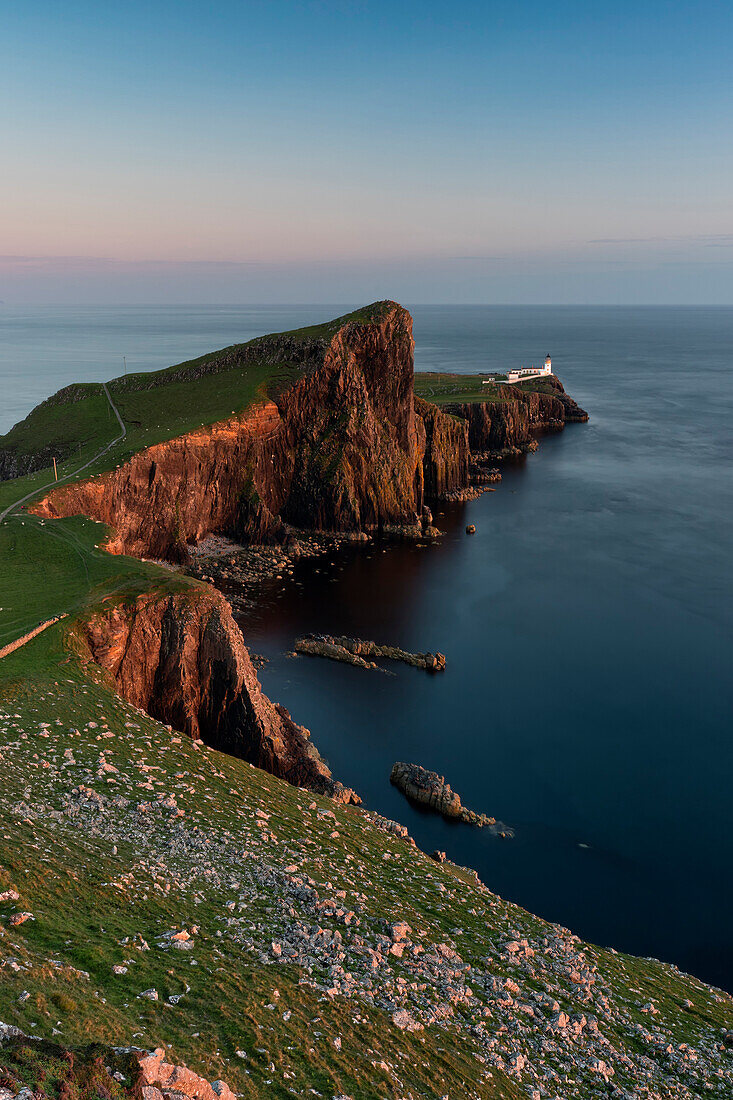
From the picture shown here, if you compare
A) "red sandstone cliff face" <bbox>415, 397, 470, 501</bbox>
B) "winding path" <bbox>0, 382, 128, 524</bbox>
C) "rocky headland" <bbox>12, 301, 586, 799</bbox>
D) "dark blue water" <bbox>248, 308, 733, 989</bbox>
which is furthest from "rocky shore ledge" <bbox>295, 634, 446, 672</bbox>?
"red sandstone cliff face" <bbox>415, 397, 470, 501</bbox>

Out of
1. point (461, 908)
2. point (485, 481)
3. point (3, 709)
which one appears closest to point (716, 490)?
point (485, 481)

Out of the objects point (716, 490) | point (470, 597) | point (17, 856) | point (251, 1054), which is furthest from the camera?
point (716, 490)

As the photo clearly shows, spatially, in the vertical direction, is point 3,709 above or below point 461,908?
above

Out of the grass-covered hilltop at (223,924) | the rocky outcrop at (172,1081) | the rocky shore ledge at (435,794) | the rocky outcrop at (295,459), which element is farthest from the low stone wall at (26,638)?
the rocky outcrop at (295,459)

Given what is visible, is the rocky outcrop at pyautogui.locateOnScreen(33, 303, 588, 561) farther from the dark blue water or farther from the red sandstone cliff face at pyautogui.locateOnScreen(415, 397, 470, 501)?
the dark blue water

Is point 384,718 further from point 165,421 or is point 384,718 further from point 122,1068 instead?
point 165,421

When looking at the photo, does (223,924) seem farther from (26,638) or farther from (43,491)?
(43,491)

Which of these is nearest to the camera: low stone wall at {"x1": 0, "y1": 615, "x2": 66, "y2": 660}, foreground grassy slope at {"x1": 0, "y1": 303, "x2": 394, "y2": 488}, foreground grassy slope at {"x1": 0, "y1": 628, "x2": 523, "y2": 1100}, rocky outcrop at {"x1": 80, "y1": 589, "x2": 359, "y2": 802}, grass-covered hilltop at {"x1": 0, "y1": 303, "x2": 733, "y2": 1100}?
foreground grassy slope at {"x1": 0, "y1": 628, "x2": 523, "y2": 1100}

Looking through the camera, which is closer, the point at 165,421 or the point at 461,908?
the point at 461,908
